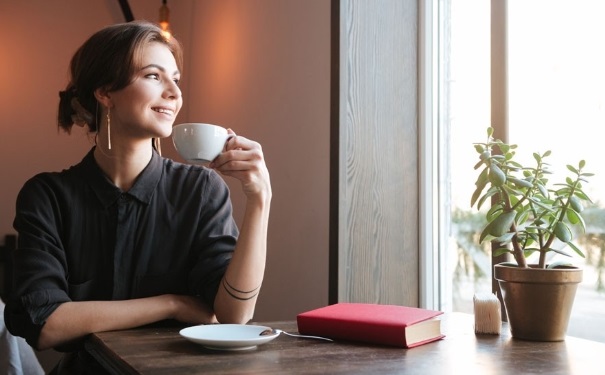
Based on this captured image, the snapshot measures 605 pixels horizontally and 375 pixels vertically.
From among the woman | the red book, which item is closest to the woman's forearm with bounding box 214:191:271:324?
the woman

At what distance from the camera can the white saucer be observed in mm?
970

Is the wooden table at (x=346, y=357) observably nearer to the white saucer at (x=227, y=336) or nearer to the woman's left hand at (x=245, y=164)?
the white saucer at (x=227, y=336)

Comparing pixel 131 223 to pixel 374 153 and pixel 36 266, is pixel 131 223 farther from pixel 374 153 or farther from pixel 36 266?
pixel 374 153

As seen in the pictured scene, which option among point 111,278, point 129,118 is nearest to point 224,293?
point 111,278

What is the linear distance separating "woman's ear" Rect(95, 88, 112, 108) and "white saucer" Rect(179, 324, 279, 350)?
717 millimetres

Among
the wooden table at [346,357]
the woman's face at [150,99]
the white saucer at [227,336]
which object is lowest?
the wooden table at [346,357]

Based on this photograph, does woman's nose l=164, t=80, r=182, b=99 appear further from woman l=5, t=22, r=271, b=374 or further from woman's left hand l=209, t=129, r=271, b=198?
woman's left hand l=209, t=129, r=271, b=198

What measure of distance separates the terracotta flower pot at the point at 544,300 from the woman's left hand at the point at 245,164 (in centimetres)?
54

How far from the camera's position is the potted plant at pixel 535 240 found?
3.76ft

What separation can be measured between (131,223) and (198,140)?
16.2 inches

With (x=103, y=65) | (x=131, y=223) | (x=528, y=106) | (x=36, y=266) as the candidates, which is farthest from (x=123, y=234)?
(x=528, y=106)

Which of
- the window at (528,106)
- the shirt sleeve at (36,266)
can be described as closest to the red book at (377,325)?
the shirt sleeve at (36,266)

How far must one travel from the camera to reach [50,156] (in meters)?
3.88

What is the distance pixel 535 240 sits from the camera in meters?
1.24
